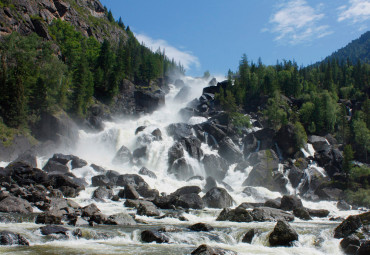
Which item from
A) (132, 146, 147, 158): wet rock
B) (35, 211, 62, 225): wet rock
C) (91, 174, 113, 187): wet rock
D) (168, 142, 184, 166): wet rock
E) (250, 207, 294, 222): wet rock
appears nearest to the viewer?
(35, 211, 62, 225): wet rock

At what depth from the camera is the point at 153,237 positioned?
18500 mm

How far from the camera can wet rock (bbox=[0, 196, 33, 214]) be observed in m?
23.4

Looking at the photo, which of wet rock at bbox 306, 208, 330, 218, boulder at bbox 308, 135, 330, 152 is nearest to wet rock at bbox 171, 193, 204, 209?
wet rock at bbox 306, 208, 330, 218

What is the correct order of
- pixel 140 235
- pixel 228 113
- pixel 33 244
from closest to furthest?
pixel 33 244
pixel 140 235
pixel 228 113

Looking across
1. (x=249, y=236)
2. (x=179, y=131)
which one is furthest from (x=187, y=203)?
(x=179, y=131)

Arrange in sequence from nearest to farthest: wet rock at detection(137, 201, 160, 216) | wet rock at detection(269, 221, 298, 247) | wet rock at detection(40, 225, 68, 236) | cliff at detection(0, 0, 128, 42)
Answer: wet rock at detection(40, 225, 68, 236), wet rock at detection(269, 221, 298, 247), wet rock at detection(137, 201, 160, 216), cliff at detection(0, 0, 128, 42)

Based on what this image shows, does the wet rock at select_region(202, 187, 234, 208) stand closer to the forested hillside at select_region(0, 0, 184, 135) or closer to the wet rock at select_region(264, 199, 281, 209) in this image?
the wet rock at select_region(264, 199, 281, 209)

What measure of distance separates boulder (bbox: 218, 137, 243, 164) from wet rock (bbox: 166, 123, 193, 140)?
796 cm

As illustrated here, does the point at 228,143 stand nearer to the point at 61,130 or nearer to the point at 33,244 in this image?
the point at 61,130

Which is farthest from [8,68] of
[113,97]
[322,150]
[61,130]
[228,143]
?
[322,150]

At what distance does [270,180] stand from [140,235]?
1575 inches

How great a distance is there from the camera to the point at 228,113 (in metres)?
80.9

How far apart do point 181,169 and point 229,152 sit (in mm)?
15367

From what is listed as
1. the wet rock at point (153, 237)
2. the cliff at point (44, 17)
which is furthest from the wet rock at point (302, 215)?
the cliff at point (44, 17)
